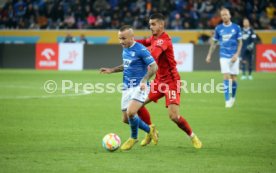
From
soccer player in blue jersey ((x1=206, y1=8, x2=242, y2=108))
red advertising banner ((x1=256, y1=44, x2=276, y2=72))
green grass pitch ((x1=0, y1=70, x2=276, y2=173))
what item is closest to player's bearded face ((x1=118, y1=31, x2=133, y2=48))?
green grass pitch ((x1=0, y1=70, x2=276, y2=173))

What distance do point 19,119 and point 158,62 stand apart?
4.39 meters

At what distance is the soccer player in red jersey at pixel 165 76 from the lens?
10281 mm

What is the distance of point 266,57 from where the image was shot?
31094mm

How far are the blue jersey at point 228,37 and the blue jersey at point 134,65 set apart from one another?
7.84 m

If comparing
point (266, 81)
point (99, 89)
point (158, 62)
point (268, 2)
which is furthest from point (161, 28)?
point (268, 2)

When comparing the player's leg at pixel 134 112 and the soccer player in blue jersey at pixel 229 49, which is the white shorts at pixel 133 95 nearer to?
the player's leg at pixel 134 112

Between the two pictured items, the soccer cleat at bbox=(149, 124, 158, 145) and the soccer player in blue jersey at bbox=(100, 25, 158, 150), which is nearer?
the soccer player in blue jersey at bbox=(100, 25, 158, 150)

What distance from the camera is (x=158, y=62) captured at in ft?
35.0

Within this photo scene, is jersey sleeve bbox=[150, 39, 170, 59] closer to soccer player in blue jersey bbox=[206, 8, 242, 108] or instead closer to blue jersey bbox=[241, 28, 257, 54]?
soccer player in blue jersey bbox=[206, 8, 242, 108]

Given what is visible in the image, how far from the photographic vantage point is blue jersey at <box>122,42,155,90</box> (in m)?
10.0

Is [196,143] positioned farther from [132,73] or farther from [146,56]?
[146,56]

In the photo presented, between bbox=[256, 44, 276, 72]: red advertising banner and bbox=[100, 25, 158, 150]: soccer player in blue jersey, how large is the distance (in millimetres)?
21350

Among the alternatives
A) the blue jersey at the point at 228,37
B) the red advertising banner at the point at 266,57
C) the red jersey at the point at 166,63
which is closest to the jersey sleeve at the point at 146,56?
the red jersey at the point at 166,63

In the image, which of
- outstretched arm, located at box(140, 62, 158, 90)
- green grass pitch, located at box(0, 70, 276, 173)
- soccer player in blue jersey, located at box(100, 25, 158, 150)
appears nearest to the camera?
green grass pitch, located at box(0, 70, 276, 173)
